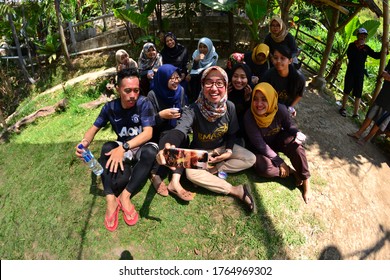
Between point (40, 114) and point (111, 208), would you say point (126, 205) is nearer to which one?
point (111, 208)

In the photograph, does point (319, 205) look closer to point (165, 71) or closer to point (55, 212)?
point (165, 71)

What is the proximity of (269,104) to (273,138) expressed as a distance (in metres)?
0.66

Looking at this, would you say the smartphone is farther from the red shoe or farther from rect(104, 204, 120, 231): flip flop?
rect(104, 204, 120, 231): flip flop

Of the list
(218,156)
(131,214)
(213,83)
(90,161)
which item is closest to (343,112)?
(218,156)

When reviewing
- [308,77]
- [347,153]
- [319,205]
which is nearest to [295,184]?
[319,205]

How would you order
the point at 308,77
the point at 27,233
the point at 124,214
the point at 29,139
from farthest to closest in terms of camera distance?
the point at 308,77
the point at 29,139
the point at 27,233
the point at 124,214

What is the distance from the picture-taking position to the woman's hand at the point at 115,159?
289 centimetres

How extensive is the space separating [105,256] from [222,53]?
22.3 ft

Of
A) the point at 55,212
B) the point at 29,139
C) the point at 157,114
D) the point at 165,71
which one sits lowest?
the point at 29,139

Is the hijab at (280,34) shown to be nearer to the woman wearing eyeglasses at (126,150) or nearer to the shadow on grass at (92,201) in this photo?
the woman wearing eyeglasses at (126,150)

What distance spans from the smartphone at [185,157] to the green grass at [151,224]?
3.14ft

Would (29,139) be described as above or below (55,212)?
below

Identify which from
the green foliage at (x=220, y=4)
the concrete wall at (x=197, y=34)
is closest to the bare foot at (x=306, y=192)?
the green foliage at (x=220, y=4)

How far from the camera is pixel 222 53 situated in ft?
26.2
